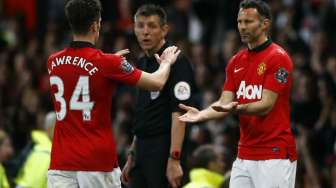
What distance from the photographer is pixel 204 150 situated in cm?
1036

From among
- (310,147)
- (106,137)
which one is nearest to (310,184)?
(310,147)

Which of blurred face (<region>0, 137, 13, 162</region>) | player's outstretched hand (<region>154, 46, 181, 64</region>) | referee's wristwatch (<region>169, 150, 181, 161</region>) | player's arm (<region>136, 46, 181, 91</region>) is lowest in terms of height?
blurred face (<region>0, 137, 13, 162</region>)

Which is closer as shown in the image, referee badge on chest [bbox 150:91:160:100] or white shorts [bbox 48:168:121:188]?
white shorts [bbox 48:168:121:188]

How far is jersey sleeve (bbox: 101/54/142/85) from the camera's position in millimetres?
7777

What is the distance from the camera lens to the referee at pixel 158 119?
349 inches

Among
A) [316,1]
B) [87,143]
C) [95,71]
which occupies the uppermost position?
[316,1]

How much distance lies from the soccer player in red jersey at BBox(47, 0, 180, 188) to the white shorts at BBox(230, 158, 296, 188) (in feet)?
3.67

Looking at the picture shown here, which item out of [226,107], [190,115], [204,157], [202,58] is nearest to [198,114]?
[190,115]

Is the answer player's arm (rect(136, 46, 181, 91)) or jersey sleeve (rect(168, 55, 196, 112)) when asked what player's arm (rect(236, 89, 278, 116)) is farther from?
jersey sleeve (rect(168, 55, 196, 112))

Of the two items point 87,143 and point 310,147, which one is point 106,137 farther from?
point 310,147

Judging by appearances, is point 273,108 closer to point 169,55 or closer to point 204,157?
point 169,55

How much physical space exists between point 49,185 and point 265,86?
1.83 m

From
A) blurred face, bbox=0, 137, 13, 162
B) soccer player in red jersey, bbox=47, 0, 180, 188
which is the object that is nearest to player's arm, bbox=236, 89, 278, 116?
soccer player in red jersey, bbox=47, 0, 180, 188

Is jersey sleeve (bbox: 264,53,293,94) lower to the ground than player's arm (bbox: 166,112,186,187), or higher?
higher
